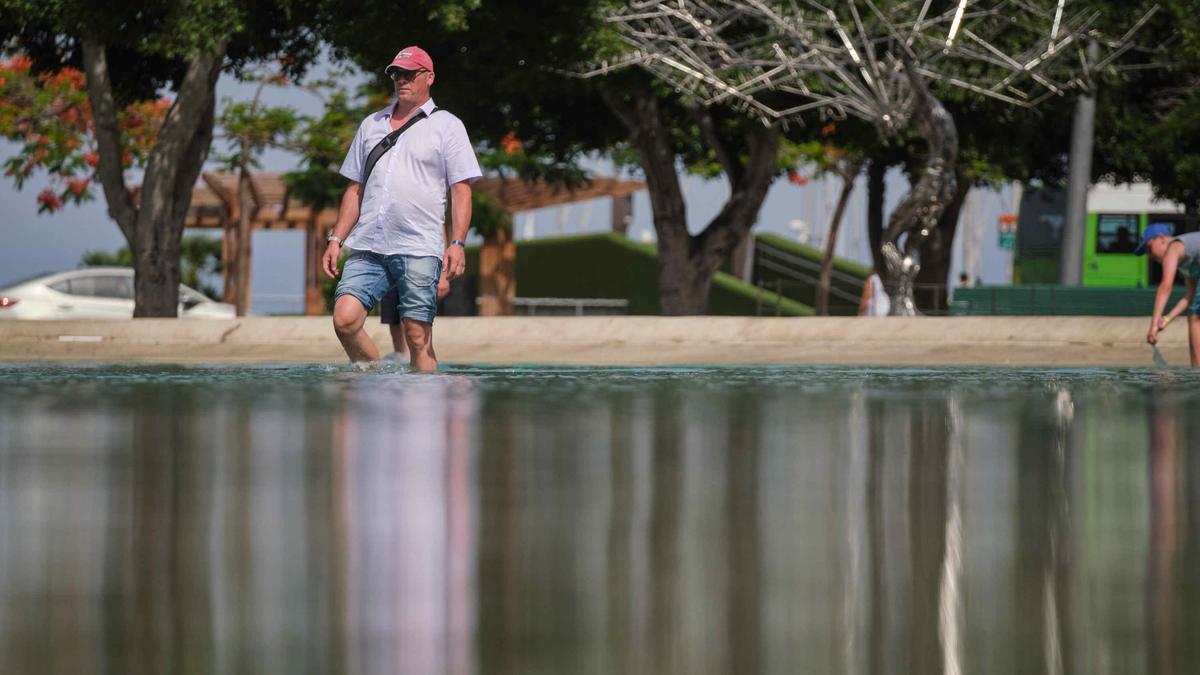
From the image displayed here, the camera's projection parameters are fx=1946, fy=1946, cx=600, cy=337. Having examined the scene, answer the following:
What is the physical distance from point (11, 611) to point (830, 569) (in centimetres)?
130

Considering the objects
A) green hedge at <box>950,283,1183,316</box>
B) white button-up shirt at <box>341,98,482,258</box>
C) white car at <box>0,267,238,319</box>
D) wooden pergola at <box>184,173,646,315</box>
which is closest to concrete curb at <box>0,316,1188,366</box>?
white button-up shirt at <box>341,98,482,258</box>

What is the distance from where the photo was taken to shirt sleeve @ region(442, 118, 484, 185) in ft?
29.6

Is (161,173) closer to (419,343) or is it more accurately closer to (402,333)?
(402,333)

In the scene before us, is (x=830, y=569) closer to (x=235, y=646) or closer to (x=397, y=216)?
(x=235, y=646)

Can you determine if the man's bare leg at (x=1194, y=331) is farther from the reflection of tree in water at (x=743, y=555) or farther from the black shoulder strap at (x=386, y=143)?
the reflection of tree in water at (x=743, y=555)

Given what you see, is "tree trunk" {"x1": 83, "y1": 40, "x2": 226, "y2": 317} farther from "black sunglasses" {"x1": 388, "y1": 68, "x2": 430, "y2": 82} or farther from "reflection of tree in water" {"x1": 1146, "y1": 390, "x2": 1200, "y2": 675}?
"reflection of tree in water" {"x1": 1146, "y1": 390, "x2": 1200, "y2": 675}

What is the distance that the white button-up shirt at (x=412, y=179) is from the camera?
29.6ft

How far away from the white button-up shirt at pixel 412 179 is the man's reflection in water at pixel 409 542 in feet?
9.36

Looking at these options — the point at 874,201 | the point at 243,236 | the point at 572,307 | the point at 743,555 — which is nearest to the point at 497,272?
the point at 243,236

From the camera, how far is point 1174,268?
41.8ft

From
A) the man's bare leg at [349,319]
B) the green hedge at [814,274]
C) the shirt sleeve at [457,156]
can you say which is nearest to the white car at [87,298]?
Result: the man's bare leg at [349,319]

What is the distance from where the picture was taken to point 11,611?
2848 millimetres

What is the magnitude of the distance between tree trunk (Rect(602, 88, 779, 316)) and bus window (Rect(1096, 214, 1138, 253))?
57.6 feet

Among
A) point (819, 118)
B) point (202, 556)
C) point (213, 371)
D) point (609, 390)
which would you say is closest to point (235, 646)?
point (202, 556)
